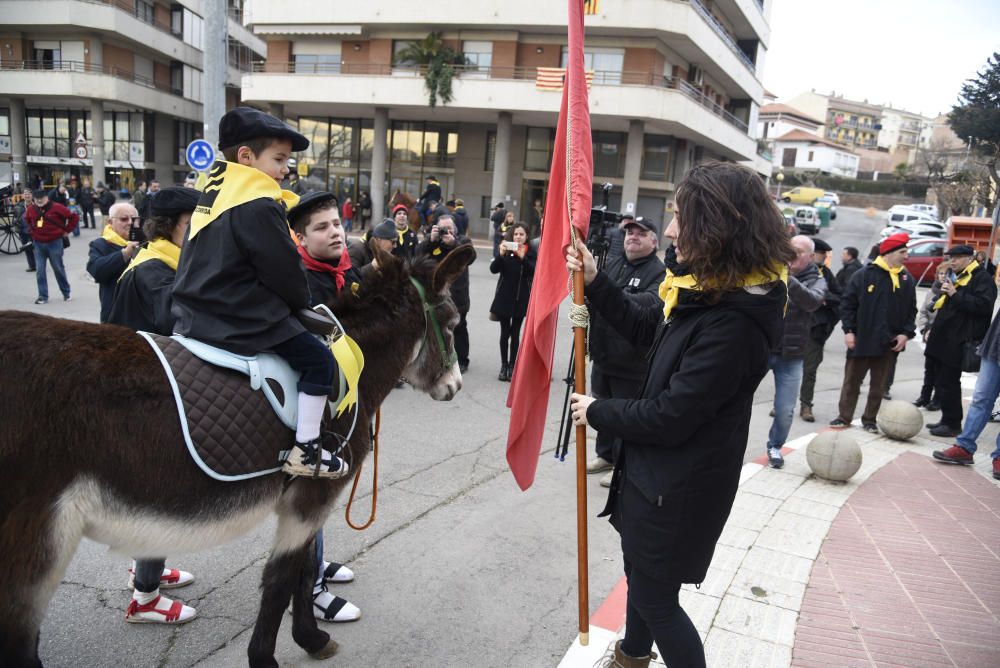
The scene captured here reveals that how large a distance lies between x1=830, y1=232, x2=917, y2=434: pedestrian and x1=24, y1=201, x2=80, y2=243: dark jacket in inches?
541

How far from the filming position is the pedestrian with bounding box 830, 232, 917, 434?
311 inches

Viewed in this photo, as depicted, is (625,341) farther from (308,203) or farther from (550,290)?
(308,203)

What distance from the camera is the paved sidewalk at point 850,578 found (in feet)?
11.6

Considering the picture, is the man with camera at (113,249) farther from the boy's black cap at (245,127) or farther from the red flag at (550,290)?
the red flag at (550,290)

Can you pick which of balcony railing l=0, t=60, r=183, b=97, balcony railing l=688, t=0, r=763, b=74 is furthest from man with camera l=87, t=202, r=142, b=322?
balcony railing l=0, t=60, r=183, b=97

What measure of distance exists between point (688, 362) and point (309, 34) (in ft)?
119

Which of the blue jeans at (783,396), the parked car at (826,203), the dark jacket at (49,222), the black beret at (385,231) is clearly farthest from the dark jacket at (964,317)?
the parked car at (826,203)

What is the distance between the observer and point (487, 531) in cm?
479

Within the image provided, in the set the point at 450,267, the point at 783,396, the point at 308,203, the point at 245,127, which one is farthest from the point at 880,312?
the point at 245,127

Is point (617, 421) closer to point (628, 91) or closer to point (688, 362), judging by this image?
point (688, 362)

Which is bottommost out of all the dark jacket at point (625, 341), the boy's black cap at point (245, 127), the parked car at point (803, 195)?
the dark jacket at point (625, 341)

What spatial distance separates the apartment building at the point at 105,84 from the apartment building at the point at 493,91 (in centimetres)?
591

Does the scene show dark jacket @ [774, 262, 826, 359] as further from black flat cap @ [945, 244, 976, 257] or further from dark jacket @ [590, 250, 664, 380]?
black flat cap @ [945, 244, 976, 257]

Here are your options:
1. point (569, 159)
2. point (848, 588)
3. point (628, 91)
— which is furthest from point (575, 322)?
point (628, 91)
